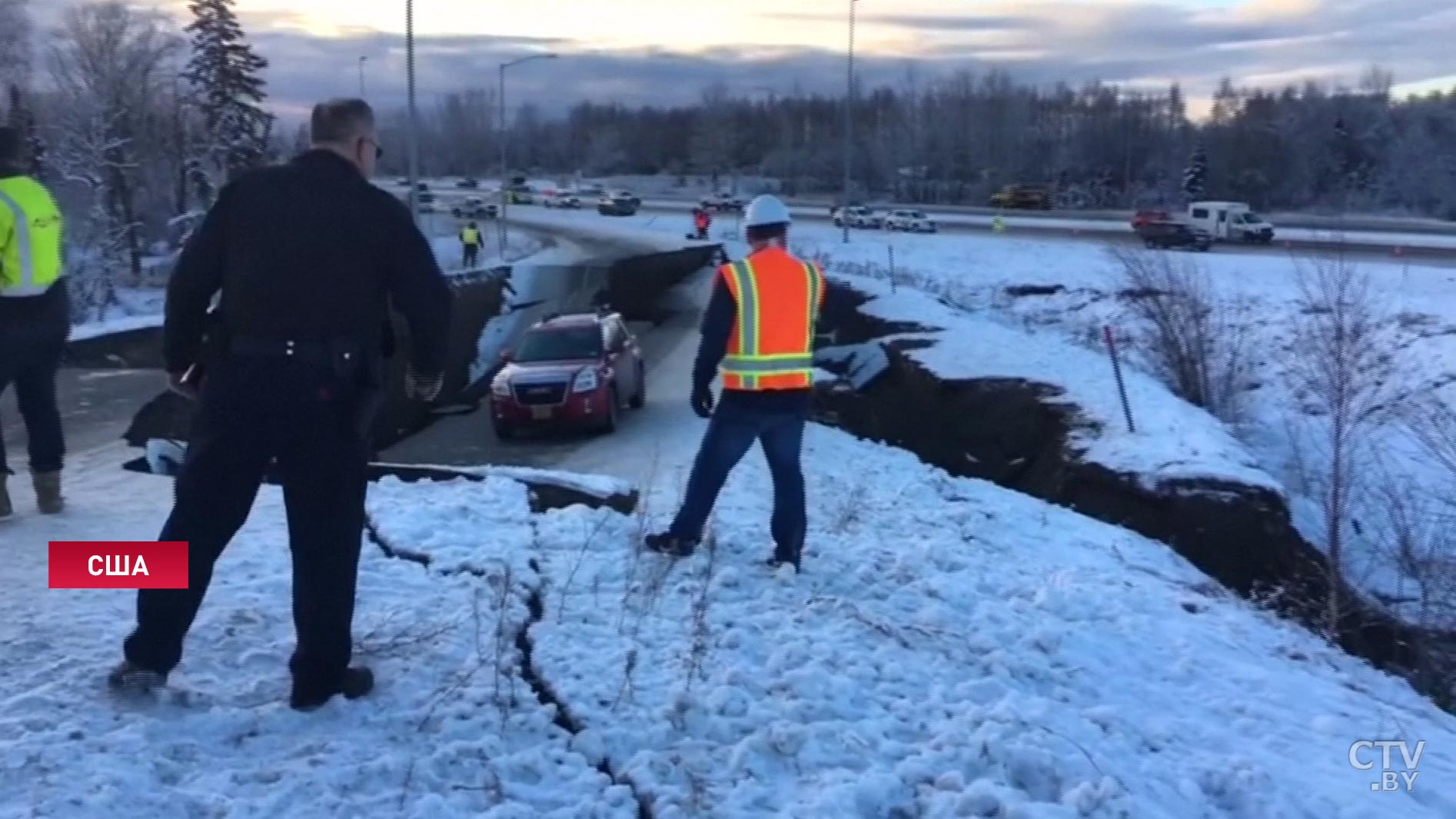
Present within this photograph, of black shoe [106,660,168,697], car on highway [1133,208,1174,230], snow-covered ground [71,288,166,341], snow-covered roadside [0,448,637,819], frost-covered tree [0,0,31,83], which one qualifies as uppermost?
frost-covered tree [0,0,31,83]

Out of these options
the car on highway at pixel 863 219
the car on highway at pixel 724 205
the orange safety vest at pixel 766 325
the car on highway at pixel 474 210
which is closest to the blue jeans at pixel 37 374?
the orange safety vest at pixel 766 325

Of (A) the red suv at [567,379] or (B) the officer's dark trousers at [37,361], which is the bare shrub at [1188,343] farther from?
(B) the officer's dark trousers at [37,361]

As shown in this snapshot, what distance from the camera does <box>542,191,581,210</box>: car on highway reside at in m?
109

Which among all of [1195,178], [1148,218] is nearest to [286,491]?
[1148,218]

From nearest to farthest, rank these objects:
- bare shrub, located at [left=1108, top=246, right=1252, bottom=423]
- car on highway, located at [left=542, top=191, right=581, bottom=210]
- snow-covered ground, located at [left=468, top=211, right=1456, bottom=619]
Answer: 1. snow-covered ground, located at [left=468, top=211, right=1456, bottom=619]
2. bare shrub, located at [left=1108, top=246, right=1252, bottom=423]
3. car on highway, located at [left=542, top=191, right=581, bottom=210]

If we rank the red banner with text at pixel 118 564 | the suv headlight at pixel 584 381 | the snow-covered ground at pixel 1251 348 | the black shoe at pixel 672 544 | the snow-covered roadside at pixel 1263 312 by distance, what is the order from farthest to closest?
the snow-covered roadside at pixel 1263 312
the suv headlight at pixel 584 381
the snow-covered ground at pixel 1251 348
the black shoe at pixel 672 544
the red banner with text at pixel 118 564

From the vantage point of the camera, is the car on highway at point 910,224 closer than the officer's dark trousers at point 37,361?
No

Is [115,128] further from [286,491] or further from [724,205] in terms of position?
[286,491]

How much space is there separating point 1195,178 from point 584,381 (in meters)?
84.5

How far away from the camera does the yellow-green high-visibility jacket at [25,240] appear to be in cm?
696

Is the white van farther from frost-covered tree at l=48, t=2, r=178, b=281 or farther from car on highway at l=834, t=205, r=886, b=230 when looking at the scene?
frost-covered tree at l=48, t=2, r=178, b=281

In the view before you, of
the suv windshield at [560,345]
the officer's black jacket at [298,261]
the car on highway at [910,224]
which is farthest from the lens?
the car on highway at [910,224]

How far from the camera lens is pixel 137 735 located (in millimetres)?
4473

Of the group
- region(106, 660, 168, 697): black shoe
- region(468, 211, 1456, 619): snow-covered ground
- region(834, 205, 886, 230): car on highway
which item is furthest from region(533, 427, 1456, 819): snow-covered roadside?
region(834, 205, 886, 230): car on highway
